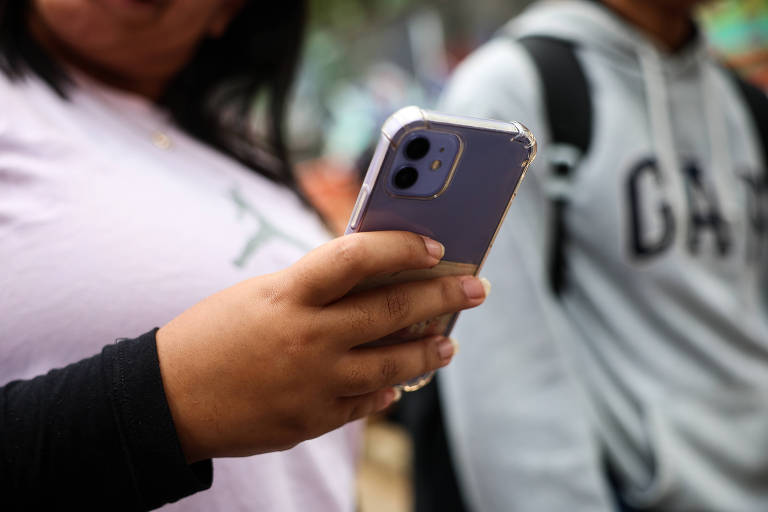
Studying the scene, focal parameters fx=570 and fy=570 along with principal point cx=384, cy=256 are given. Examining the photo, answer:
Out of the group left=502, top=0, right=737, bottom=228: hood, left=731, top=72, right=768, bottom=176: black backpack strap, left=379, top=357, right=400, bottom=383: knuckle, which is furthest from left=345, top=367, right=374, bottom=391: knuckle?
left=731, top=72, right=768, bottom=176: black backpack strap

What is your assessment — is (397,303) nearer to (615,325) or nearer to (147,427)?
(147,427)

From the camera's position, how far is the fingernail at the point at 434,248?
1.39 ft

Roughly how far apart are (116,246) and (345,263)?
0.89 feet

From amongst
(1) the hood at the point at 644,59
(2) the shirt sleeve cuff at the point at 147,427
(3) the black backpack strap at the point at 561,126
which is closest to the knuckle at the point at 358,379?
(2) the shirt sleeve cuff at the point at 147,427

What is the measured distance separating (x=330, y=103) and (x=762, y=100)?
14.2ft

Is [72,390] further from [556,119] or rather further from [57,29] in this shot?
[556,119]

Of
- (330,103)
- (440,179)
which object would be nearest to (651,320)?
(440,179)

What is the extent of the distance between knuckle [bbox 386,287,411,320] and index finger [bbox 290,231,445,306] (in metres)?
0.03

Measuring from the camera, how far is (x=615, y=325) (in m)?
1.03

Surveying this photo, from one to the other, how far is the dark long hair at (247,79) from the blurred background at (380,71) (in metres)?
0.85

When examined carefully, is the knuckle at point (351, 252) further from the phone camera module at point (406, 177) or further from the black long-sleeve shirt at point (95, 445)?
the black long-sleeve shirt at point (95, 445)

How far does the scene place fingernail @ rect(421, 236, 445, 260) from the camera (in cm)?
42

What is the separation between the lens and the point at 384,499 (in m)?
2.55

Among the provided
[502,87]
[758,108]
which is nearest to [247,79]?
[502,87]
